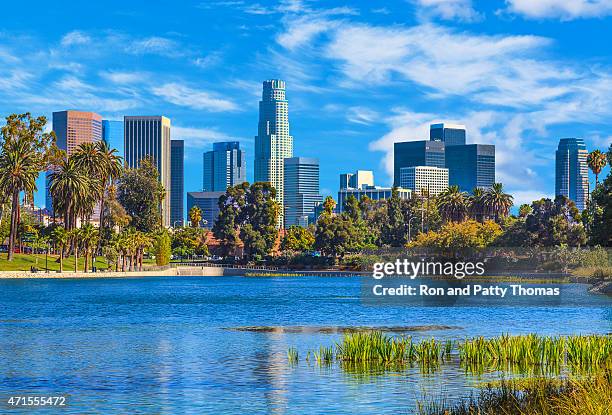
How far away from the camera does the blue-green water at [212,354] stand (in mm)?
34312

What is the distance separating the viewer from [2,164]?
17988 centimetres

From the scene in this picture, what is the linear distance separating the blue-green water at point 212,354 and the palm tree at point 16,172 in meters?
79.0

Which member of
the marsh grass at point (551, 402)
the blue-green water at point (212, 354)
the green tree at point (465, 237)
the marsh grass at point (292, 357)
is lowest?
the blue-green water at point (212, 354)

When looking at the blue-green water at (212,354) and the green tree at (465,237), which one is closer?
the blue-green water at (212,354)

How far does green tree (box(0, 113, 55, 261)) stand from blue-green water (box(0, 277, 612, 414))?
260ft

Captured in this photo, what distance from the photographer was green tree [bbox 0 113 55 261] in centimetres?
17688

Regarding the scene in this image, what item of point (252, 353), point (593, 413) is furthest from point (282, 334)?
point (593, 413)

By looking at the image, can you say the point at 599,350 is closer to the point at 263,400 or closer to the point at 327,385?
the point at 327,385

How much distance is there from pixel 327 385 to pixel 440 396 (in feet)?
16.7

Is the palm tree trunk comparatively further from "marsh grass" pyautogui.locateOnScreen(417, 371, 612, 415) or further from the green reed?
"marsh grass" pyautogui.locateOnScreen(417, 371, 612, 415)

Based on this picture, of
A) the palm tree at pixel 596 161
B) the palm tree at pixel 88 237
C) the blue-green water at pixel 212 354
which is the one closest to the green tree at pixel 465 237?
the palm tree at pixel 596 161

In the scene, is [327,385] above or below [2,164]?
below

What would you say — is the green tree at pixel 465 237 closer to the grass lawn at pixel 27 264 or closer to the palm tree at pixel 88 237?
the palm tree at pixel 88 237

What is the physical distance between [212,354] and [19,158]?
139319 millimetres
